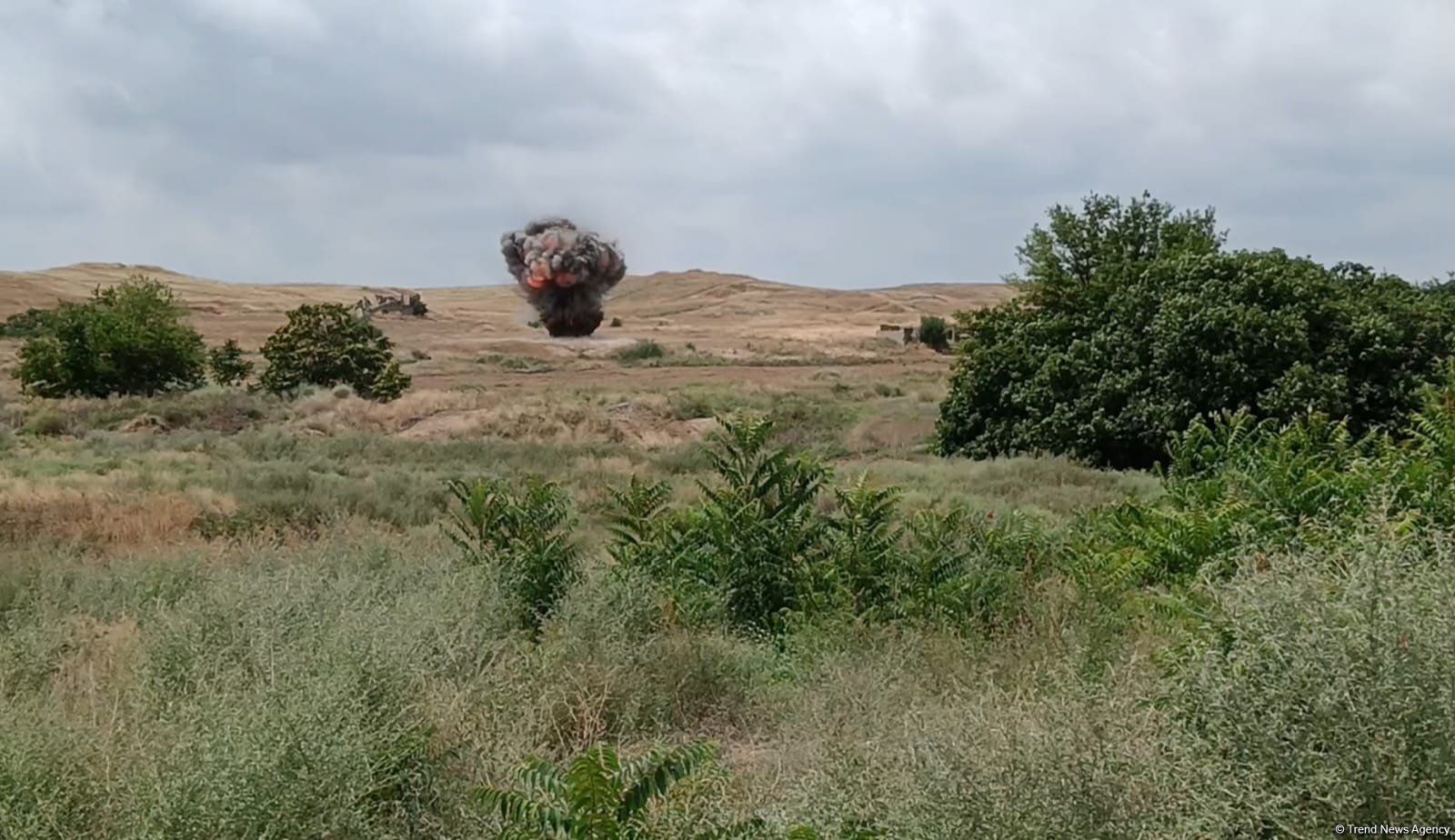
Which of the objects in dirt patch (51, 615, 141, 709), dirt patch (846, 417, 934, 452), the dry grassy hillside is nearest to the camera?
dirt patch (51, 615, 141, 709)

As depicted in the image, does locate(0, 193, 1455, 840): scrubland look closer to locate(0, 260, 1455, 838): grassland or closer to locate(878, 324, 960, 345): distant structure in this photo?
locate(0, 260, 1455, 838): grassland

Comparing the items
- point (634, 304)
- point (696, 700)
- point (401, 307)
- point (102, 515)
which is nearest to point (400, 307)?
point (401, 307)

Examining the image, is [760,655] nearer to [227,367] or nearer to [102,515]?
[102,515]

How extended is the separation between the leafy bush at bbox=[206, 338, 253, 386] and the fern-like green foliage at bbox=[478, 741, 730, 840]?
123 feet

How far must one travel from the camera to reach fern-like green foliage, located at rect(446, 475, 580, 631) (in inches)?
241

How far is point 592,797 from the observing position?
300 cm

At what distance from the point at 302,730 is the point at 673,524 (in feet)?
13.9

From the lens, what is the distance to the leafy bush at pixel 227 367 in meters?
38.2

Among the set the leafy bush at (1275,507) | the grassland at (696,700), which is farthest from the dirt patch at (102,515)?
the leafy bush at (1275,507)

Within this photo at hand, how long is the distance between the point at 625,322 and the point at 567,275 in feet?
94.2

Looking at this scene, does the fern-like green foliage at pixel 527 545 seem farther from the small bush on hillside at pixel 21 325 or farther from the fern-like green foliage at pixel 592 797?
the small bush on hillside at pixel 21 325

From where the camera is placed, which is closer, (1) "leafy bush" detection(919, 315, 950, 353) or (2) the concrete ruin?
(1) "leafy bush" detection(919, 315, 950, 353)

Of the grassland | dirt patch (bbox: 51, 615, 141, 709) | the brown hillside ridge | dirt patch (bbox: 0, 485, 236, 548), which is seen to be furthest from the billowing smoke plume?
dirt patch (bbox: 51, 615, 141, 709)

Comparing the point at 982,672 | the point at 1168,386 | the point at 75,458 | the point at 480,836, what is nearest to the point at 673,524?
the point at 982,672
